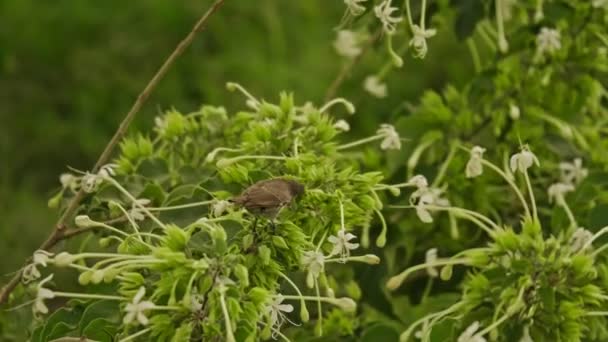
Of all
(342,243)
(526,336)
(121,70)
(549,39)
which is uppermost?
(121,70)

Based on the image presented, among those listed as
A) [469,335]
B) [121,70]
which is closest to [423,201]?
[469,335]

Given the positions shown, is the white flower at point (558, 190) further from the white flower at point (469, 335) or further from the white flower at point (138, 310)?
the white flower at point (138, 310)

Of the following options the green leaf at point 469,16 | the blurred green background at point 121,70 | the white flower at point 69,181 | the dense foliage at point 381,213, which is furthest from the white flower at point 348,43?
the blurred green background at point 121,70

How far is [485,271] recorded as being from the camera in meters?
0.95

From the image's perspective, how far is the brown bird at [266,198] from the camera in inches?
34.4

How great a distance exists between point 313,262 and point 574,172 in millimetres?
410

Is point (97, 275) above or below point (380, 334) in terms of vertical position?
above

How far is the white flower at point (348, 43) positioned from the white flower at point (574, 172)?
262mm

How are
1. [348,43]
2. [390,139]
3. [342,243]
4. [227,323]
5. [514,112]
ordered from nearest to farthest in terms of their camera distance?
[227,323], [342,243], [390,139], [514,112], [348,43]

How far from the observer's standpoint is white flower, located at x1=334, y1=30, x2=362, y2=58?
134cm

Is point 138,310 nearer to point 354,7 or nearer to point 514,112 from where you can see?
point 354,7

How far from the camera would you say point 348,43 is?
135cm

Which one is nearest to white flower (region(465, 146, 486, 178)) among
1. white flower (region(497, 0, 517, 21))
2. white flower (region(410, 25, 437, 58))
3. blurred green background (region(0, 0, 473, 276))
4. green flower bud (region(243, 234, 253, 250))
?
white flower (region(410, 25, 437, 58))

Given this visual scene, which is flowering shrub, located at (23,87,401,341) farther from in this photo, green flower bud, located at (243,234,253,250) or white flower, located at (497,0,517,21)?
white flower, located at (497,0,517,21)
